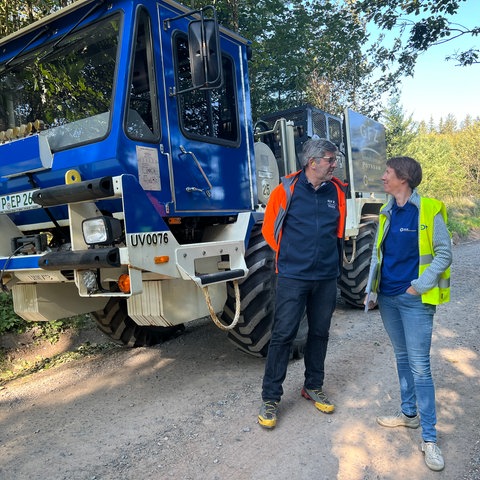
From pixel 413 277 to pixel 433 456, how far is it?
3.33 feet

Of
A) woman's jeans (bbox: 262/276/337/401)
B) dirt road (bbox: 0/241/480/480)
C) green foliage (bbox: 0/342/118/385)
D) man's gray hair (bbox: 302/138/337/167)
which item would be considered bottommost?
green foliage (bbox: 0/342/118/385)

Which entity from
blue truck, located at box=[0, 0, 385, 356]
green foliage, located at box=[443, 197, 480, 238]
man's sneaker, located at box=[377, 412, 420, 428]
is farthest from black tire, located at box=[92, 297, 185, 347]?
green foliage, located at box=[443, 197, 480, 238]

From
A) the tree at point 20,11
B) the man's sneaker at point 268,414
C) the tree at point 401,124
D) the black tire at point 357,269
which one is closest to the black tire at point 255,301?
the man's sneaker at point 268,414

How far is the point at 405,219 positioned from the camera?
2.69m

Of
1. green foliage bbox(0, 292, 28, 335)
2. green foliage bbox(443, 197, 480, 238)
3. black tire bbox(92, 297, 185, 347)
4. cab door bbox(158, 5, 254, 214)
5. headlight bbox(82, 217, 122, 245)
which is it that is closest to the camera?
headlight bbox(82, 217, 122, 245)

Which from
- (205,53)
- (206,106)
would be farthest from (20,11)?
(205,53)

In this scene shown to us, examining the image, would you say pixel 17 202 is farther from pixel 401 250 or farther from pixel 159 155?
pixel 401 250

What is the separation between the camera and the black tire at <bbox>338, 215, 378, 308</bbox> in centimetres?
607

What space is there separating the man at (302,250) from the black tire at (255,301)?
2.06 ft

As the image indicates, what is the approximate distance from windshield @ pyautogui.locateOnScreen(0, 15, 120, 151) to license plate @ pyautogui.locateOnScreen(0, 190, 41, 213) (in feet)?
1.38

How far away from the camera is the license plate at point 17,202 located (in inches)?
128

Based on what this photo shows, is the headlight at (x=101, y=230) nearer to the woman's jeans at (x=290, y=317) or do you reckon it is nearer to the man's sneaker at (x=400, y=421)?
the woman's jeans at (x=290, y=317)

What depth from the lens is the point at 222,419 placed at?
326cm

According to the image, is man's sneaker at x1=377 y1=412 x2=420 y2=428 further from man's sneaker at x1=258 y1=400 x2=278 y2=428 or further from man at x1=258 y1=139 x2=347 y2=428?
man's sneaker at x1=258 y1=400 x2=278 y2=428
